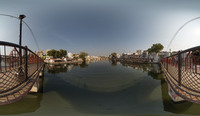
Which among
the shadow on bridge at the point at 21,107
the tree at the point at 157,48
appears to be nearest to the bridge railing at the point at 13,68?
the shadow on bridge at the point at 21,107

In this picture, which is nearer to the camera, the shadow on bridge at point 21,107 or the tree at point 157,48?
the shadow on bridge at point 21,107

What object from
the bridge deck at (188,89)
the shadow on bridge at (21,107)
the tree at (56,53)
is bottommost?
the shadow on bridge at (21,107)

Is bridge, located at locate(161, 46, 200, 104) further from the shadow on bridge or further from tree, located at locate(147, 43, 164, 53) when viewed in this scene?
tree, located at locate(147, 43, 164, 53)

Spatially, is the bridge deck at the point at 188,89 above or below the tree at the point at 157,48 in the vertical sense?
below

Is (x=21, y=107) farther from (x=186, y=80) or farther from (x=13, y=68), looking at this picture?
(x=186, y=80)

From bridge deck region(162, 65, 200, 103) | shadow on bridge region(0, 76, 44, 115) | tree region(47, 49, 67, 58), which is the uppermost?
tree region(47, 49, 67, 58)

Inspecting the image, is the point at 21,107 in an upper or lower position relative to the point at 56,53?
lower

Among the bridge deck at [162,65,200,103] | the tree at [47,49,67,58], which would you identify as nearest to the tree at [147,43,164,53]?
the bridge deck at [162,65,200,103]

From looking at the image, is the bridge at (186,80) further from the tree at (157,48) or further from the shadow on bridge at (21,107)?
the tree at (157,48)

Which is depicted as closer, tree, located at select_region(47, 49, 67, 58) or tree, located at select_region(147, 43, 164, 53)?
tree, located at select_region(147, 43, 164, 53)

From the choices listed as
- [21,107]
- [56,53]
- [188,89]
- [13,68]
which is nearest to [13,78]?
[13,68]

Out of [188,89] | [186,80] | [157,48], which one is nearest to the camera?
[188,89]

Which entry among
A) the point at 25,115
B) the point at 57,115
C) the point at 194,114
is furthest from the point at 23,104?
the point at 194,114

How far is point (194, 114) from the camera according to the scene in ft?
11.9
